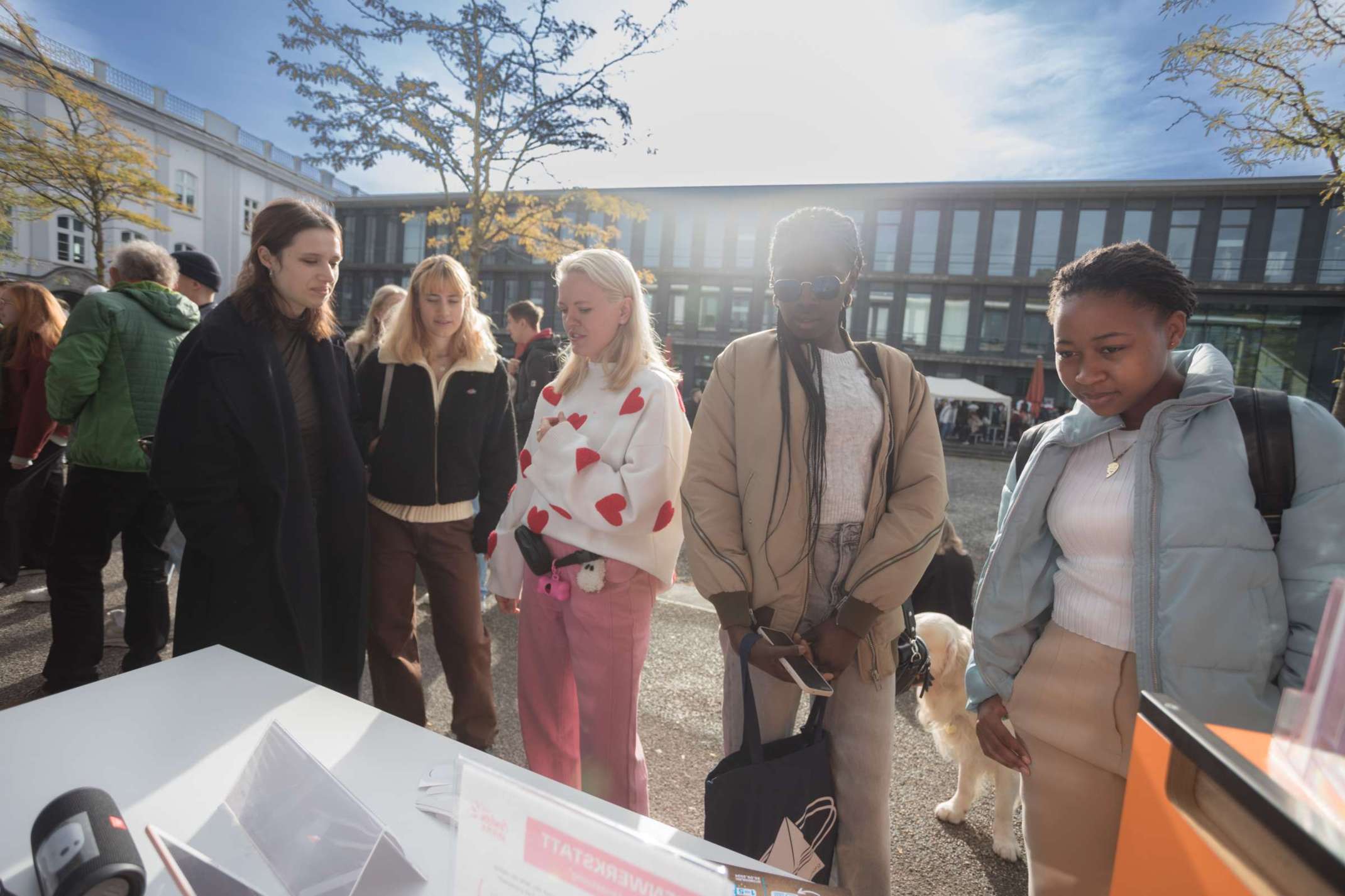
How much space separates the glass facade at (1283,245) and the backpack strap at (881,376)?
32.4 meters

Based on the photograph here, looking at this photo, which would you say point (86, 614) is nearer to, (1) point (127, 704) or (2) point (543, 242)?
(1) point (127, 704)

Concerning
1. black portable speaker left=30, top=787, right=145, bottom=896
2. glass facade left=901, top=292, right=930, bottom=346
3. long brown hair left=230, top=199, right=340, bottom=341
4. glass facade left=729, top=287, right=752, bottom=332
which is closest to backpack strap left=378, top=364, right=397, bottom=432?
long brown hair left=230, top=199, right=340, bottom=341

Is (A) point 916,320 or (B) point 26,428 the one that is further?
(A) point 916,320

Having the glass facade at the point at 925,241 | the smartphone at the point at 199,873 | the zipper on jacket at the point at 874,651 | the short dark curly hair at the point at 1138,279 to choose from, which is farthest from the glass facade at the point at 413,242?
the smartphone at the point at 199,873

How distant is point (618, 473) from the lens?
2.05 meters

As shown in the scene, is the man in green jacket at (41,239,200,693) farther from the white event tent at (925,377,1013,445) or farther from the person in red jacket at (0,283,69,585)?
the white event tent at (925,377,1013,445)

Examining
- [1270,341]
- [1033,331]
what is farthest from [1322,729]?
[1270,341]

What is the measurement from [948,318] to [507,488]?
30320 millimetres

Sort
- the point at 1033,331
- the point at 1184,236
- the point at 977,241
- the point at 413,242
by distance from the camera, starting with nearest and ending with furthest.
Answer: the point at 1184,236 → the point at 1033,331 → the point at 977,241 → the point at 413,242

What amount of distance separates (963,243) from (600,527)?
1233 inches

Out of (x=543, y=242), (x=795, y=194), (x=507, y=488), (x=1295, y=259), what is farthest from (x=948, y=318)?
(x=507, y=488)

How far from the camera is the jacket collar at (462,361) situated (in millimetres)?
2658

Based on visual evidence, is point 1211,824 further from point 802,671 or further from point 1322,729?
point 802,671

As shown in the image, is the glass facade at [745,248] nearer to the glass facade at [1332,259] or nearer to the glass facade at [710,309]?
the glass facade at [710,309]
